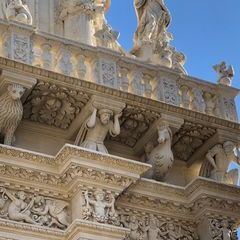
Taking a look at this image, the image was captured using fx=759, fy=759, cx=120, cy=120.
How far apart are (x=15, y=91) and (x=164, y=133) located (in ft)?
5.98

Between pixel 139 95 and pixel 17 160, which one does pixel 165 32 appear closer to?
pixel 139 95

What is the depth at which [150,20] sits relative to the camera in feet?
32.1

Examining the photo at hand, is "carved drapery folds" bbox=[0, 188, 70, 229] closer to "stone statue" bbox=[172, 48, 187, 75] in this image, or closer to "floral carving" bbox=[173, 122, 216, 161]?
"floral carving" bbox=[173, 122, 216, 161]

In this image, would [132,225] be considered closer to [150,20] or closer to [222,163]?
[222,163]

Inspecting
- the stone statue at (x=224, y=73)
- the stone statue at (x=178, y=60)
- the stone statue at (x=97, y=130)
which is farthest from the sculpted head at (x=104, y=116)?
the stone statue at (x=224, y=73)

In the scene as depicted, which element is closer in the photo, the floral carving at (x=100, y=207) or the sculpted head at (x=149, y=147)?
the floral carving at (x=100, y=207)

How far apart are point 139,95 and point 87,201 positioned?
1509 mm

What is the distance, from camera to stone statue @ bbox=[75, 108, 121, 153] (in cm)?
825

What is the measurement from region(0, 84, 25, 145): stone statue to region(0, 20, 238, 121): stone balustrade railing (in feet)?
1.17

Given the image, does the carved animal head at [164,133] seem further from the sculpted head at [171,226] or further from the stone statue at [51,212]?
the stone statue at [51,212]

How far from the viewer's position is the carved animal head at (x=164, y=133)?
8.62m

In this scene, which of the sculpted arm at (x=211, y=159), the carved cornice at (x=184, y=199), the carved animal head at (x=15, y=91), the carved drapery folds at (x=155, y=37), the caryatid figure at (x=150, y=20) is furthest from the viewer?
the caryatid figure at (x=150, y=20)

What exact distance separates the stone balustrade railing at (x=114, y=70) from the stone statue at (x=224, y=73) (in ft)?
0.42

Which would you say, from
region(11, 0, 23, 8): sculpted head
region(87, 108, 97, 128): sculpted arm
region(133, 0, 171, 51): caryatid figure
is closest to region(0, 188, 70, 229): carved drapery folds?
region(87, 108, 97, 128): sculpted arm
